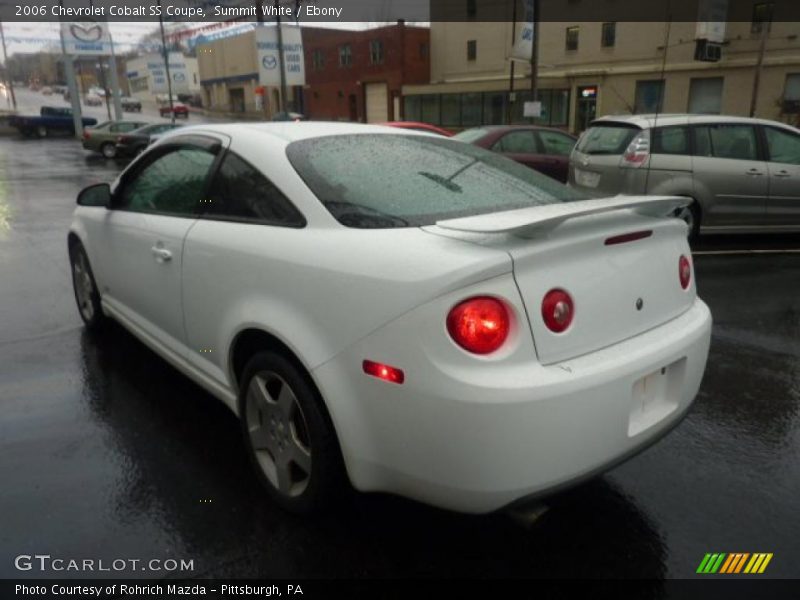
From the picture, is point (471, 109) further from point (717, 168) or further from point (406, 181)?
point (406, 181)

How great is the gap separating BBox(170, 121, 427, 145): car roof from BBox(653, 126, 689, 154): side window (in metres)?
5.06

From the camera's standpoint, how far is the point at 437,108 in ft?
126

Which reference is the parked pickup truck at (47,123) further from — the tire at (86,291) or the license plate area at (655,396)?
the license plate area at (655,396)

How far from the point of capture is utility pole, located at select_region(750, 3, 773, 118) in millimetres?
27239

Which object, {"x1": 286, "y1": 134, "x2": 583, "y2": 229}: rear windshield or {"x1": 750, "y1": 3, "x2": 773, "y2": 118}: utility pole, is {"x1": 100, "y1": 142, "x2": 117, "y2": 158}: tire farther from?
{"x1": 750, "y1": 3, "x2": 773, "y2": 118}: utility pole

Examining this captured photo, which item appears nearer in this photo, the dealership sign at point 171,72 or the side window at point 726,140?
the side window at point 726,140

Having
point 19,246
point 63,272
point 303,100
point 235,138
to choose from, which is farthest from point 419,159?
point 303,100

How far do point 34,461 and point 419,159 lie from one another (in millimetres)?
2274

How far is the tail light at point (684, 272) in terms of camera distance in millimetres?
2516

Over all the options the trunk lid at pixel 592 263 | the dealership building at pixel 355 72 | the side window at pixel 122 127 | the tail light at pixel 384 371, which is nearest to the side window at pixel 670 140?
the trunk lid at pixel 592 263

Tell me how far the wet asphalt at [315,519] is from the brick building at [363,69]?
39.7 metres

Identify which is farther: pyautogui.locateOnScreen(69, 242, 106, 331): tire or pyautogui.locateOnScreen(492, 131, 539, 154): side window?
pyautogui.locateOnScreen(492, 131, 539, 154): side window

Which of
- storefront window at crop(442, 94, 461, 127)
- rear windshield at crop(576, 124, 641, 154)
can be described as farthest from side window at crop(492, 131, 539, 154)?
storefront window at crop(442, 94, 461, 127)

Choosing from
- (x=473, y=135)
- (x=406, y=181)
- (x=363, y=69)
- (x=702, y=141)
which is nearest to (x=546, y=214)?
(x=406, y=181)
